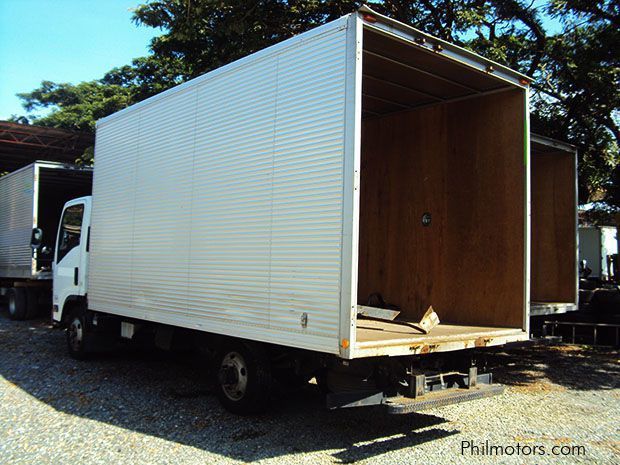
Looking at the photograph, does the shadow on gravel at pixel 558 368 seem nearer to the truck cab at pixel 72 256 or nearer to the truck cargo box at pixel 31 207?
the truck cab at pixel 72 256

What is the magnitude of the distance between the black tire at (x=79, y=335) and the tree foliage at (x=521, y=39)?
4.80 metres

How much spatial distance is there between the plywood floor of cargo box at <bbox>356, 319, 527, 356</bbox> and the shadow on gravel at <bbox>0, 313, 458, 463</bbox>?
938mm

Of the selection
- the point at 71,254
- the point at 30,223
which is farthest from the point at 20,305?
the point at 71,254

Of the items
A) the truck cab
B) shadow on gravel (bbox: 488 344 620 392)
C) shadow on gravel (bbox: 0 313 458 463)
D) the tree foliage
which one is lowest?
shadow on gravel (bbox: 0 313 458 463)

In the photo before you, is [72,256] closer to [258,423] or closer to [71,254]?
[71,254]

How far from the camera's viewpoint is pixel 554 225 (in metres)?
8.84

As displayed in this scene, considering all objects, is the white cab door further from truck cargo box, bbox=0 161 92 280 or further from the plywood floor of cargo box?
the plywood floor of cargo box

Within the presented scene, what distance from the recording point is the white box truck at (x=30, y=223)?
12609 millimetres

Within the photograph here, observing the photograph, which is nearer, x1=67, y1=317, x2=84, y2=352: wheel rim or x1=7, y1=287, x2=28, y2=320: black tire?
x1=67, y1=317, x2=84, y2=352: wheel rim

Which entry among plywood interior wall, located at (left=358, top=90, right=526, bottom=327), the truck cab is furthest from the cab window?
plywood interior wall, located at (left=358, top=90, right=526, bottom=327)

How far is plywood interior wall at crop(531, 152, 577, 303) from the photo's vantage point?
341 inches

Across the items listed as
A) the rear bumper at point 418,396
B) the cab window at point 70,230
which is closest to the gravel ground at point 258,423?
the rear bumper at point 418,396

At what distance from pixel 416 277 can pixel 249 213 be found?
277cm

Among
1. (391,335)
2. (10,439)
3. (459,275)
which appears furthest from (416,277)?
(10,439)
